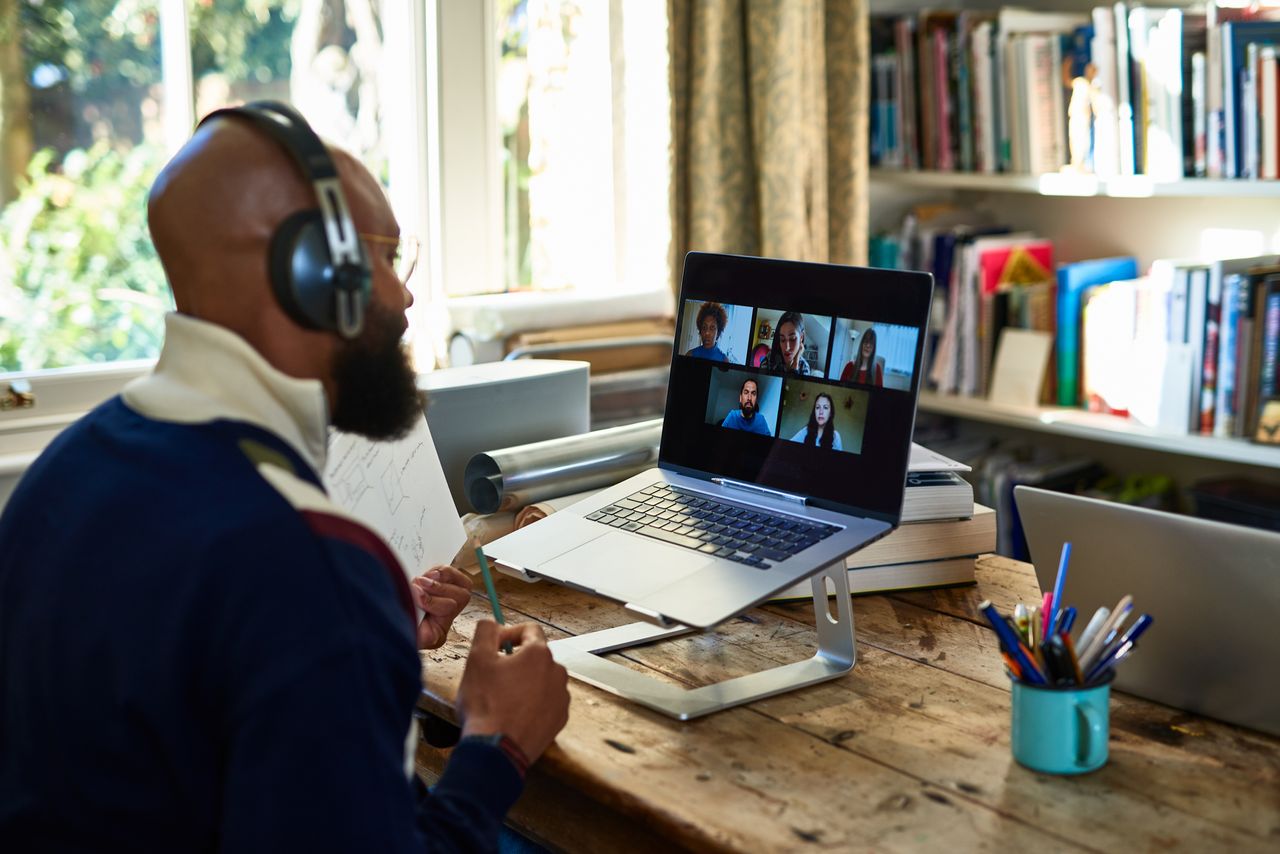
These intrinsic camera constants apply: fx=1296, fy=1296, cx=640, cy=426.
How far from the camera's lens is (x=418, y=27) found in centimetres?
252

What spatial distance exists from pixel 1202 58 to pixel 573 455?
160 centimetres

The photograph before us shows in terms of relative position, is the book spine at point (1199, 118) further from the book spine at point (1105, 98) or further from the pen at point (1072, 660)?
the pen at point (1072, 660)

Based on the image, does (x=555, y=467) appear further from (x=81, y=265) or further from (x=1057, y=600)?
(x=81, y=265)

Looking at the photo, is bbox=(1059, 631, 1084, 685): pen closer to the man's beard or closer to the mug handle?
the mug handle

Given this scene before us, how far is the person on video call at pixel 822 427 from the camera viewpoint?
124 centimetres

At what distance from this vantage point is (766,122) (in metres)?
2.65

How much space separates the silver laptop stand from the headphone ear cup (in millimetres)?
469

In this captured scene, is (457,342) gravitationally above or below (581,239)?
below

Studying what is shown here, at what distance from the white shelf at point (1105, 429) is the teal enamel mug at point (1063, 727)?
1.52m

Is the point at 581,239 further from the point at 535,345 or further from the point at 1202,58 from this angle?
the point at 1202,58

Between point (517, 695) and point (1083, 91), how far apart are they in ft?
6.78

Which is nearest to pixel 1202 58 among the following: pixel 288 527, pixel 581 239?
pixel 581 239

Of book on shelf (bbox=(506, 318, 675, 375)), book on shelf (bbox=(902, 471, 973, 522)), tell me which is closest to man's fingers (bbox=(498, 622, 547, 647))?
book on shelf (bbox=(902, 471, 973, 522))

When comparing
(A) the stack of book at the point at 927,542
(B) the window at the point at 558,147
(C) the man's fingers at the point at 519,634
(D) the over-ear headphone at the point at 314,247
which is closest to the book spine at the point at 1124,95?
(B) the window at the point at 558,147
